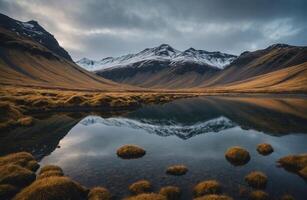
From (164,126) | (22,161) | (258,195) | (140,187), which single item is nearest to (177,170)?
(140,187)

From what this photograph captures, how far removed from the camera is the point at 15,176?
24844 mm

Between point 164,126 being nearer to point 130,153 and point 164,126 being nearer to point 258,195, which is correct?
point 130,153

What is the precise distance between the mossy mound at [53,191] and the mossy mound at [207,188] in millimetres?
10241

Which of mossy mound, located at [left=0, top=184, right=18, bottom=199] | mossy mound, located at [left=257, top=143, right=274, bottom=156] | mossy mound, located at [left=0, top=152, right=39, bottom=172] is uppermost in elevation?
mossy mound, located at [left=257, top=143, right=274, bottom=156]

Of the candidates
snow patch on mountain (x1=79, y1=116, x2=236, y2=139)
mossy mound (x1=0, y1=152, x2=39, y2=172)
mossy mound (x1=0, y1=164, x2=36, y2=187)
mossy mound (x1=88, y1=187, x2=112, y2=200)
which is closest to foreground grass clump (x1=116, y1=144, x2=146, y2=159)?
mossy mound (x1=0, y1=152, x2=39, y2=172)

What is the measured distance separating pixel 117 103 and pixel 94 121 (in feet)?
115

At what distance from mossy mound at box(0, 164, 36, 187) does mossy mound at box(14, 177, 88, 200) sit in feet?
7.81

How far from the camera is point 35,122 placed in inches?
2515

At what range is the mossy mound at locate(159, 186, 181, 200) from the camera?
22.7 m

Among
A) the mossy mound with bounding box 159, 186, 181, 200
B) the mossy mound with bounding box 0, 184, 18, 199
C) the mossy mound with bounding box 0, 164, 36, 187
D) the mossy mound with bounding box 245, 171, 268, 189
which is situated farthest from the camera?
the mossy mound with bounding box 245, 171, 268, 189

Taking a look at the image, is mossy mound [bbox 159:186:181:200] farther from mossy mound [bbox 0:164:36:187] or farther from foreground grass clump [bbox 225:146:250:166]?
mossy mound [bbox 0:164:36:187]

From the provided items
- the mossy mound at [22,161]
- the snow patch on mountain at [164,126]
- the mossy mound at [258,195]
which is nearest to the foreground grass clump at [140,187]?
the mossy mound at [258,195]

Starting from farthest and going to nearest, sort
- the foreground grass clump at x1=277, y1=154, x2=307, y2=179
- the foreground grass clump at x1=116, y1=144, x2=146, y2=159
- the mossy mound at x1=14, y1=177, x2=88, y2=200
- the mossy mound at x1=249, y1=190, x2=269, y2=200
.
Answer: the foreground grass clump at x1=116, y1=144, x2=146, y2=159 < the foreground grass clump at x1=277, y1=154, x2=307, y2=179 < the mossy mound at x1=249, y1=190, x2=269, y2=200 < the mossy mound at x1=14, y1=177, x2=88, y2=200

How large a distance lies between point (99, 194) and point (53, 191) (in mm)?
3852
